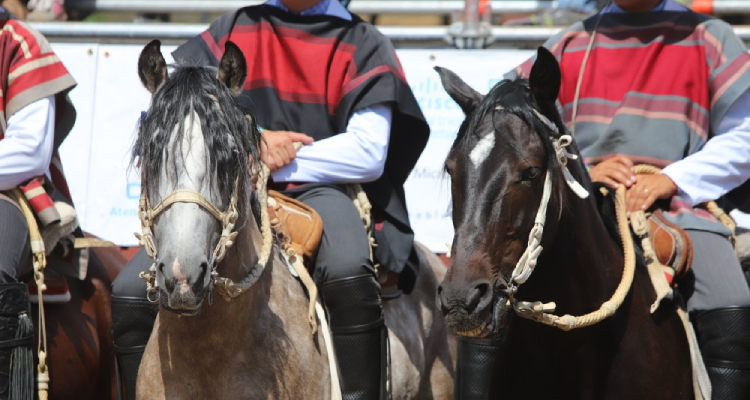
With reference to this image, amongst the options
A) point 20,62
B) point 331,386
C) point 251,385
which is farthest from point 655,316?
point 20,62

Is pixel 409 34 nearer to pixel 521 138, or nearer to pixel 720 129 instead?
pixel 720 129

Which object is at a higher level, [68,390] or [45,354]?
[45,354]

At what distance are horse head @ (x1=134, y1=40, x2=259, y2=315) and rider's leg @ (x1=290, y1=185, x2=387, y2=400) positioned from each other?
0.75 m

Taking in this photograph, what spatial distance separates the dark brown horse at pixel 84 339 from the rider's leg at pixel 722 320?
3.11m

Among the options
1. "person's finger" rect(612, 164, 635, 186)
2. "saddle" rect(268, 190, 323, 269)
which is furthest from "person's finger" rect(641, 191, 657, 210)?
"saddle" rect(268, 190, 323, 269)

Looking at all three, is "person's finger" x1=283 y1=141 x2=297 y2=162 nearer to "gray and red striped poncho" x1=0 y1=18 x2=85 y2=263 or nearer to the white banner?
"gray and red striped poncho" x1=0 y1=18 x2=85 y2=263

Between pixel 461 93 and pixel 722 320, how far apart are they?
1.50 metres

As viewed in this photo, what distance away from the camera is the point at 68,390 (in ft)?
17.6

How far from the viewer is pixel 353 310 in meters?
4.61

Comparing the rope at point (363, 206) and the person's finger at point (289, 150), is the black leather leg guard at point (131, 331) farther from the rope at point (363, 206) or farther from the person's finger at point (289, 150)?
the rope at point (363, 206)

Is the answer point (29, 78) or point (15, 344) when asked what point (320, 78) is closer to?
point (29, 78)

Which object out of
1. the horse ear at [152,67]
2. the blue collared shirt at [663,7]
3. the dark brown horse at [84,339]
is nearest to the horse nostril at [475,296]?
the horse ear at [152,67]

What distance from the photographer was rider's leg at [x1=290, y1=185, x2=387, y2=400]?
459cm

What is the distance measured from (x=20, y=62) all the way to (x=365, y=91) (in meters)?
1.77
